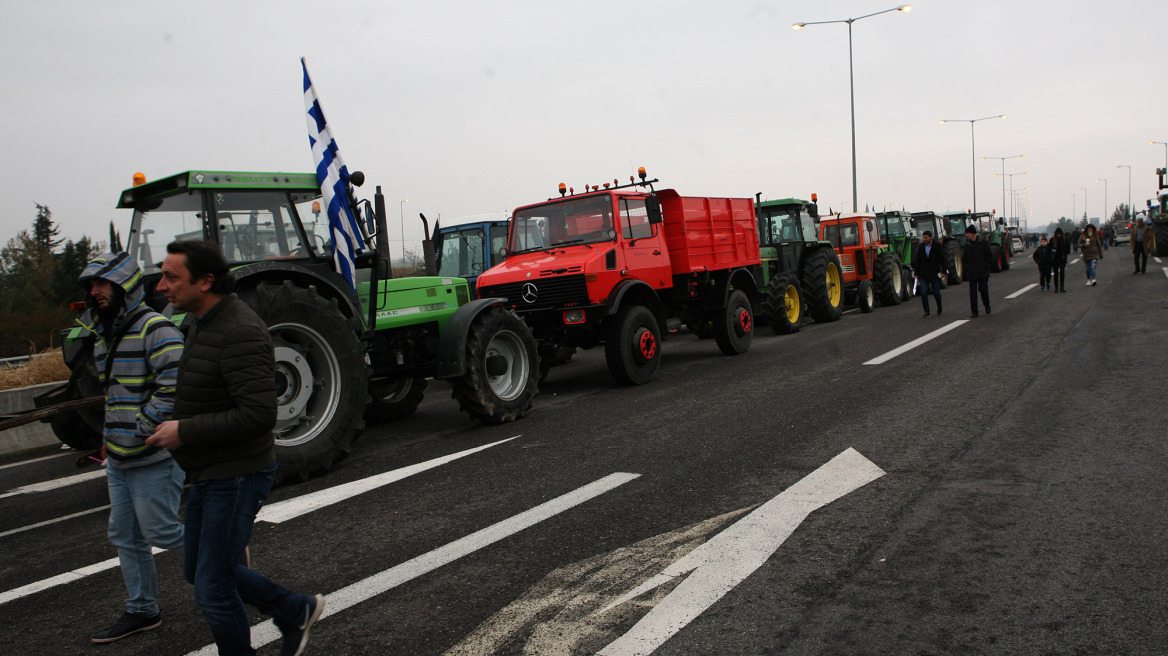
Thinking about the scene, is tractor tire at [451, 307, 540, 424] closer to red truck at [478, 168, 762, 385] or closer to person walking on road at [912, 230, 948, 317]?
red truck at [478, 168, 762, 385]

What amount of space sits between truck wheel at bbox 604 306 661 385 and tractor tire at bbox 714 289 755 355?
2.31 meters

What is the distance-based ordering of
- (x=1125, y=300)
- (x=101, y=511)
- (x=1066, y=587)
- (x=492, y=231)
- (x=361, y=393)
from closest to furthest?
(x=1066, y=587), (x=101, y=511), (x=361, y=393), (x=492, y=231), (x=1125, y=300)

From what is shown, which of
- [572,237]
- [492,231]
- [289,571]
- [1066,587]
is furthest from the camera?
[492,231]

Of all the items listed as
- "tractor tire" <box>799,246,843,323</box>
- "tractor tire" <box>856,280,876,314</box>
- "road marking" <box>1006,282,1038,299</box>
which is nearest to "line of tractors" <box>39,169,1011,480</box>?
"tractor tire" <box>799,246,843,323</box>

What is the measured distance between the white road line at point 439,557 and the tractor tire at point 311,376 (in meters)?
2.22

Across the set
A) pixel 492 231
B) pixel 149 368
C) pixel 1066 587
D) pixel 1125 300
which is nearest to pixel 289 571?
pixel 149 368

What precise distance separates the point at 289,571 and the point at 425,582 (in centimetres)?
86

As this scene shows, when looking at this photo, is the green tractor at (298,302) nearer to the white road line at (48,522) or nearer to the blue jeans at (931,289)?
the white road line at (48,522)

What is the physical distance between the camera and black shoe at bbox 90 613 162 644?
3816 millimetres

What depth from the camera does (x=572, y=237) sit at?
10.9 m

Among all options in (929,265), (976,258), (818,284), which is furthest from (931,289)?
(818,284)

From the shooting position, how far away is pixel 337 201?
24.2 ft

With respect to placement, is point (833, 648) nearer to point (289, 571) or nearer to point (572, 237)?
point (289, 571)

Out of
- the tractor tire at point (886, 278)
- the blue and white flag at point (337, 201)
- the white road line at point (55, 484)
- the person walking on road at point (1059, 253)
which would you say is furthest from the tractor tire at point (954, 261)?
the white road line at point (55, 484)
